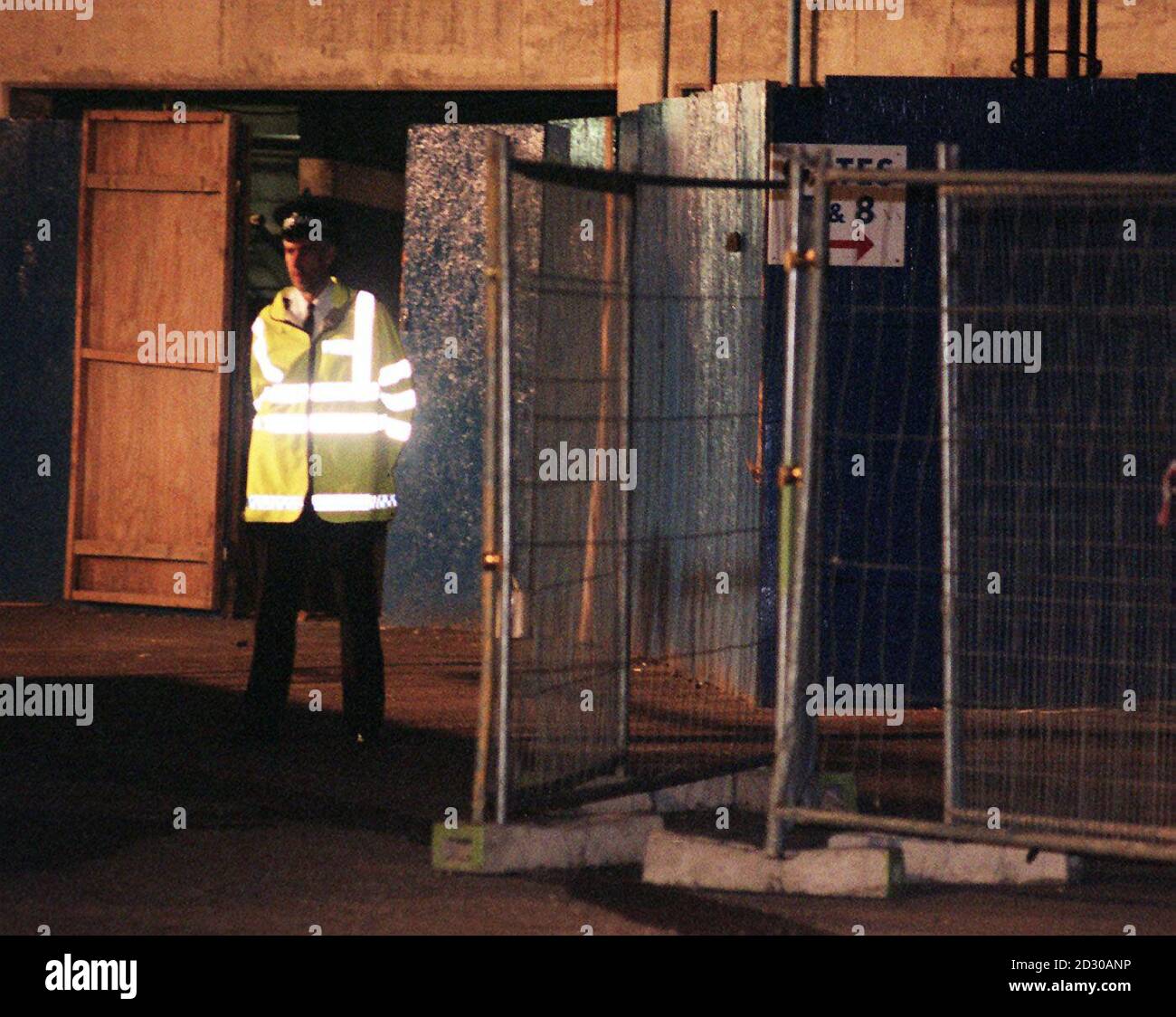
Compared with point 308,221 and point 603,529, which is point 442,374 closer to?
point 308,221

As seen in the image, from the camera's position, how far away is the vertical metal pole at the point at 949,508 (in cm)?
709

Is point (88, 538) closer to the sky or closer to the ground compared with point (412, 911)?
closer to the sky

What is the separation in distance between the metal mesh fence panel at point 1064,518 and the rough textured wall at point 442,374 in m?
4.00

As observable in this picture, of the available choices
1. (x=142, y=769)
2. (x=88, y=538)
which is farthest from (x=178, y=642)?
(x=142, y=769)

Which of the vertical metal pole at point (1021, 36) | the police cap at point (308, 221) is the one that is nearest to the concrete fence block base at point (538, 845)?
the police cap at point (308, 221)

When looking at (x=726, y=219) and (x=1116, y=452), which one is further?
(x=726, y=219)

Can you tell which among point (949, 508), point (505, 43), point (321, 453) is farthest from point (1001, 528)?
point (505, 43)

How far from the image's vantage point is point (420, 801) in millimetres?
8203

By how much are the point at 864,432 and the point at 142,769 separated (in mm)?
3799

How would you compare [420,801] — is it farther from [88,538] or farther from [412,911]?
[88,538]

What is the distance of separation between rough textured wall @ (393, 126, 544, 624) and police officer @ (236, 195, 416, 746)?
3.83 meters

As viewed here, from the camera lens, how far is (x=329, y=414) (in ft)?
30.1

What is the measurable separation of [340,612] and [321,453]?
673 millimetres

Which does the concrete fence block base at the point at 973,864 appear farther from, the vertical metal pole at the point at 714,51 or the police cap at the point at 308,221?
the vertical metal pole at the point at 714,51
